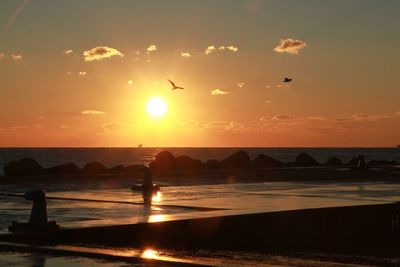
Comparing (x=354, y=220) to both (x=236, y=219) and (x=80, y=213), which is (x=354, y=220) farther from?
(x=80, y=213)

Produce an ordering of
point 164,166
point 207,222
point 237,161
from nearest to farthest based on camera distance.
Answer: point 207,222 → point 164,166 → point 237,161

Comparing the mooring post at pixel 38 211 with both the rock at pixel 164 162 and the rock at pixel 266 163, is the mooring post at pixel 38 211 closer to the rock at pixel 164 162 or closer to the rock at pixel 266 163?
the rock at pixel 164 162

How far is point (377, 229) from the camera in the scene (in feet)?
56.2

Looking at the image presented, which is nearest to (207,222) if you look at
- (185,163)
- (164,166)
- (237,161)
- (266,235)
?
(266,235)

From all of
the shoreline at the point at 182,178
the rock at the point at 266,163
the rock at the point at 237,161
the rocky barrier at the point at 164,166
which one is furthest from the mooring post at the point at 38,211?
the rock at the point at 266,163

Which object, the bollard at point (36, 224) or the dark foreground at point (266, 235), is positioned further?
the bollard at point (36, 224)

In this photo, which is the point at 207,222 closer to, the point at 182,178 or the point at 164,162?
the point at 182,178

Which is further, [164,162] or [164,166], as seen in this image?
[164,162]

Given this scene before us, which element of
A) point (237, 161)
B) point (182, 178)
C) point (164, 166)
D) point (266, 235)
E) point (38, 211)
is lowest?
point (266, 235)

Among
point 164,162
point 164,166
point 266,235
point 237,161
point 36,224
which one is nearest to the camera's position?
point 36,224

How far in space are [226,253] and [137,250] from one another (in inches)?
55.3

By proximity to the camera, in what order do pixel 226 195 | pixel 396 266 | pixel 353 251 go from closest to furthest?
pixel 396 266
pixel 353 251
pixel 226 195

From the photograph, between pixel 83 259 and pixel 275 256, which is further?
pixel 275 256

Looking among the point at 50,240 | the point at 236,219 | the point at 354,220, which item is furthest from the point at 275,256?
the point at 354,220
